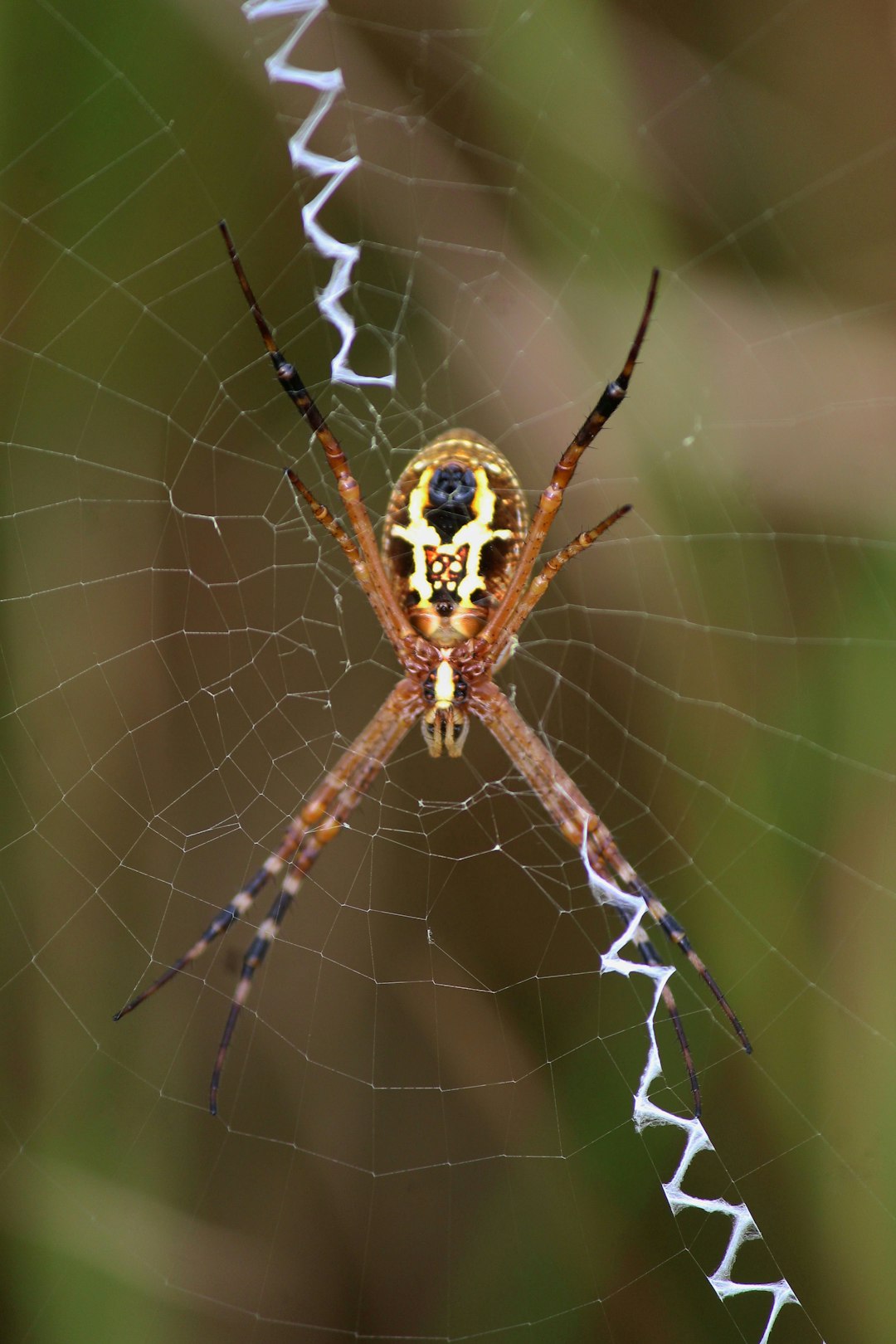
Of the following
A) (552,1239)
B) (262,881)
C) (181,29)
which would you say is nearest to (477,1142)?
(552,1239)

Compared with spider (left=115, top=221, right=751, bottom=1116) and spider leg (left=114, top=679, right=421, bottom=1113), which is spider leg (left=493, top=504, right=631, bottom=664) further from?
spider leg (left=114, top=679, right=421, bottom=1113)

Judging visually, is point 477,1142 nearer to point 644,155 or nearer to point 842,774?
point 842,774

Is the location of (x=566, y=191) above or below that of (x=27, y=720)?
above

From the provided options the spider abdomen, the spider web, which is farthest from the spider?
the spider web

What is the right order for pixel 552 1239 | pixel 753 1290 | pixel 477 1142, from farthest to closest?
pixel 477 1142, pixel 552 1239, pixel 753 1290

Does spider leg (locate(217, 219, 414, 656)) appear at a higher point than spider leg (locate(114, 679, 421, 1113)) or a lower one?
higher

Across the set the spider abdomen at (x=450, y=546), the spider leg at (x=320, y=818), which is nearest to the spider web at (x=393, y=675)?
the spider leg at (x=320, y=818)

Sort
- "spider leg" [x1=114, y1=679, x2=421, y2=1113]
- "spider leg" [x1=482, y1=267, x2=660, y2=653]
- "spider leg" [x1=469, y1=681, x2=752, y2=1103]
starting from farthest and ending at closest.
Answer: "spider leg" [x1=469, y1=681, x2=752, y2=1103], "spider leg" [x1=114, y1=679, x2=421, y2=1113], "spider leg" [x1=482, y1=267, x2=660, y2=653]
